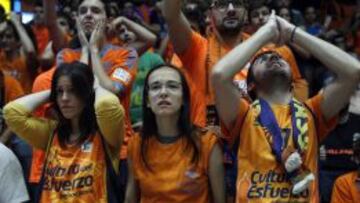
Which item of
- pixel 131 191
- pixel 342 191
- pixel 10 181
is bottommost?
pixel 342 191

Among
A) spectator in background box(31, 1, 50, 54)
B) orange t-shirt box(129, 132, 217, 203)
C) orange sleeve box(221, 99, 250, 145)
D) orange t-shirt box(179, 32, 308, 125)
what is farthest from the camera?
spectator in background box(31, 1, 50, 54)

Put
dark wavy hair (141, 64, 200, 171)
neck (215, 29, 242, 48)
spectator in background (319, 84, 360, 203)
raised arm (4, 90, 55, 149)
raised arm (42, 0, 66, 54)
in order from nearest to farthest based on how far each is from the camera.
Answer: dark wavy hair (141, 64, 200, 171) → raised arm (4, 90, 55, 149) → neck (215, 29, 242, 48) → raised arm (42, 0, 66, 54) → spectator in background (319, 84, 360, 203)

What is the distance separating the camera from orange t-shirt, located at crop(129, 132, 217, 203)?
4414 millimetres

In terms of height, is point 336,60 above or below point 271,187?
above

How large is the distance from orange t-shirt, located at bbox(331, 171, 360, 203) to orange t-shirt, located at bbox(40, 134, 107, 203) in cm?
173

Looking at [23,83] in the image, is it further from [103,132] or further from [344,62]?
[344,62]

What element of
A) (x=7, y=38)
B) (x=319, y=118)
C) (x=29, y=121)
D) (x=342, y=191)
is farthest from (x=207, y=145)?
(x=7, y=38)

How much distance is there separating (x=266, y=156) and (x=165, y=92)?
2.43ft

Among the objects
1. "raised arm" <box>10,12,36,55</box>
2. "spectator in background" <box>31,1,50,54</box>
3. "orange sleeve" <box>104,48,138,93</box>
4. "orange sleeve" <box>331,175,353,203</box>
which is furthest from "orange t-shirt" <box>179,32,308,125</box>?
"spectator in background" <box>31,1,50,54</box>

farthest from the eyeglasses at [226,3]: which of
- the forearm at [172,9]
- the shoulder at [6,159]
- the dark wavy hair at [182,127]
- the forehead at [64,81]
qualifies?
the shoulder at [6,159]

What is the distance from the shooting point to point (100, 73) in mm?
4957

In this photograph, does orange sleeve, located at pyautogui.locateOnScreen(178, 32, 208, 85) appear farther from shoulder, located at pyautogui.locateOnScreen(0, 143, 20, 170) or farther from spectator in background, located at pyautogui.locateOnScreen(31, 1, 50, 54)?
spectator in background, located at pyautogui.locateOnScreen(31, 1, 50, 54)

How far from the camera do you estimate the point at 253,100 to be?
463 centimetres

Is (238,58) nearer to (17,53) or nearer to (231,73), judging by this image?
(231,73)
